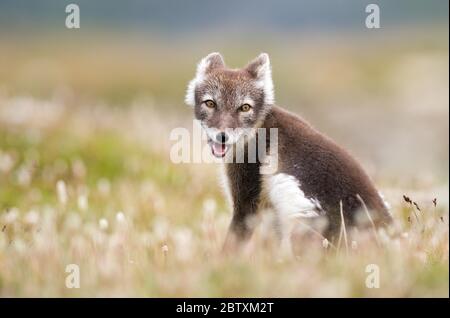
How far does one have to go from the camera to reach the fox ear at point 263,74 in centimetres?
915

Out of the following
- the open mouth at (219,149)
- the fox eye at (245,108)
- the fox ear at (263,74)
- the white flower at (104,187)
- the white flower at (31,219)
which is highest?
the fox ear at (263,74)

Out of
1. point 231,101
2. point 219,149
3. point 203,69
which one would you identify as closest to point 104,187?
point 203,69

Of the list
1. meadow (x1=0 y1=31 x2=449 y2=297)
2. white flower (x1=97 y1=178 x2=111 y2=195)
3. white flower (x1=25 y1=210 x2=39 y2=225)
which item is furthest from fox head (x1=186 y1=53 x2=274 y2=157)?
white flower (x1=97 y1=178 x2=111 y2=195)

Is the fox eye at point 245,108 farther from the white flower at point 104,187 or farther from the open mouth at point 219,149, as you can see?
the white flower at point 104,187

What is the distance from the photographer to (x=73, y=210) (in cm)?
1167

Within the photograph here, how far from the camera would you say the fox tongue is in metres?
8.76

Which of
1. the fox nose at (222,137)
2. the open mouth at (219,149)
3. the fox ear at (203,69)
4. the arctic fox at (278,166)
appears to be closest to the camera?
the arctic fox at (278,166)

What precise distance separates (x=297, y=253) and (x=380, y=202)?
48.3 inches

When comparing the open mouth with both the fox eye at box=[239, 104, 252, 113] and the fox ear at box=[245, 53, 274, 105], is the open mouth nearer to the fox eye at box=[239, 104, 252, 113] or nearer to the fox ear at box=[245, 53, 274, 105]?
the fox eye at box=[239, 104, 252, 113]

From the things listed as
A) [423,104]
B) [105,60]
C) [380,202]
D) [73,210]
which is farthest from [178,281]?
[105,60]

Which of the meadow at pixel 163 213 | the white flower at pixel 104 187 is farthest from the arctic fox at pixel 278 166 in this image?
the white flower at pixel 104 187

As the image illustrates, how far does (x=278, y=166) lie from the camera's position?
846cm

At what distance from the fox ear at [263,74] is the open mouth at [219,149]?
72 cm

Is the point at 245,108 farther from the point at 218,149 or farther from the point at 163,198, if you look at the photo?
the point at 163,198
